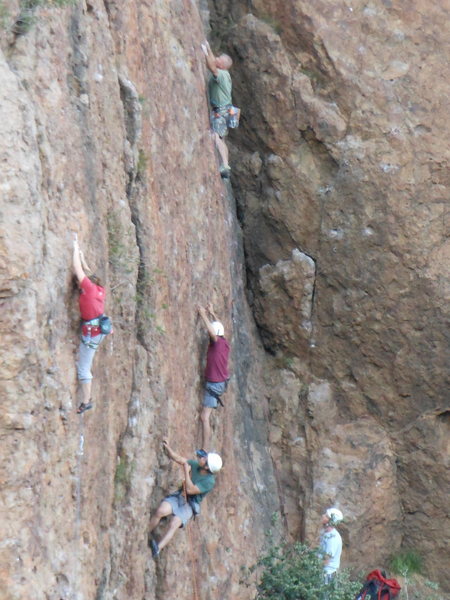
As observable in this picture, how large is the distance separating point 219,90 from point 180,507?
5938 millimetres

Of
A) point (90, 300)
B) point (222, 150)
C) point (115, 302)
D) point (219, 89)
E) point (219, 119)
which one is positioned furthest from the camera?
point (222, 150)

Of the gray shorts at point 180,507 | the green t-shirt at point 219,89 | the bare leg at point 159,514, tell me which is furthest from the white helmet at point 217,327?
the green t-shirt at point 219,89

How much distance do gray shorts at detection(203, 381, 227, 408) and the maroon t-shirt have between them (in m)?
0.07

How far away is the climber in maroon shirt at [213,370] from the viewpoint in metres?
12.7

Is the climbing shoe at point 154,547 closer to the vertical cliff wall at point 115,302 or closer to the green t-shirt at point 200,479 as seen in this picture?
the vertical cliff wall at point 115,302

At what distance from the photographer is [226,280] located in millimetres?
14234

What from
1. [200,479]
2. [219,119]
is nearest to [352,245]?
[219,119]

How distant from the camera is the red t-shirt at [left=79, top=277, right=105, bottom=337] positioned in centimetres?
853

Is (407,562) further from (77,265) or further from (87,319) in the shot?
(77,265)

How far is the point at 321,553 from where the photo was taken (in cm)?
1298

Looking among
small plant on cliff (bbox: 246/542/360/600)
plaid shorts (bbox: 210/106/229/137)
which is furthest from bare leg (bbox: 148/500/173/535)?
plaid shorts (bbox: 210/106/229/137)

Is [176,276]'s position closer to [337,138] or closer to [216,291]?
[216,291]

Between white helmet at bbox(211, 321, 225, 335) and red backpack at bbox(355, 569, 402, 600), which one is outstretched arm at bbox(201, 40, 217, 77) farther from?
red backpack at bbox(355, 569, 402, 600)

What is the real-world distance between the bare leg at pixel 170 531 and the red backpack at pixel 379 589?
4767 millimetres
